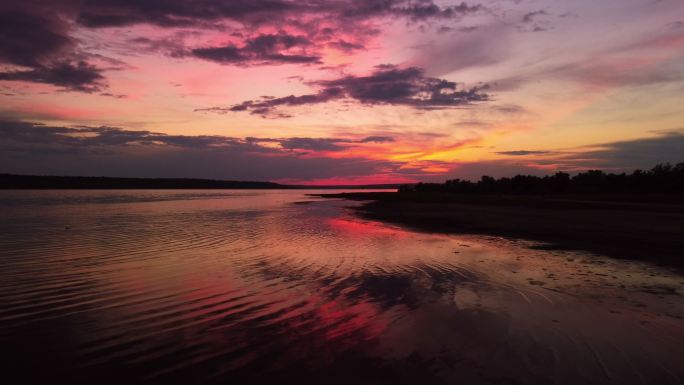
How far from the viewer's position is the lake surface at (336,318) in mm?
5781

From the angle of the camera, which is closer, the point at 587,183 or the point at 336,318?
the point at 336,318

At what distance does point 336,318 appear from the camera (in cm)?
829

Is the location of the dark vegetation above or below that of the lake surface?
above

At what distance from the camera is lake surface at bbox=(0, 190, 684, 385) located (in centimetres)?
578

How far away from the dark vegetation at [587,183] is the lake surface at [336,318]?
6679 centimetres

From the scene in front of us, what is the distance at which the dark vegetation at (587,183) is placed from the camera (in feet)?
213

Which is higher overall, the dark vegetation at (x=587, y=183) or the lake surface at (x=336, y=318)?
the dark vegetation at (x=587, y=183)

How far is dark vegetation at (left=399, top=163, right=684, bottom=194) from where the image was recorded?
6488cm

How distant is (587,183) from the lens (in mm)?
82875

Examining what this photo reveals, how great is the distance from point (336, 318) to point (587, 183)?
9253cm

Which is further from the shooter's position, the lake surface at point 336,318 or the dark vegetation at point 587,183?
the dark vegetation at point 587,183

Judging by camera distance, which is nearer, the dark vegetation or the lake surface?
the lake surface

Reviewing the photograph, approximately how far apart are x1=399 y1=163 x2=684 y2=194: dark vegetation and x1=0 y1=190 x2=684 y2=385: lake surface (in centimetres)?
6679

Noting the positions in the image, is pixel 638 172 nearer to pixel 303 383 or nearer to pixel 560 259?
pixel 560 259
